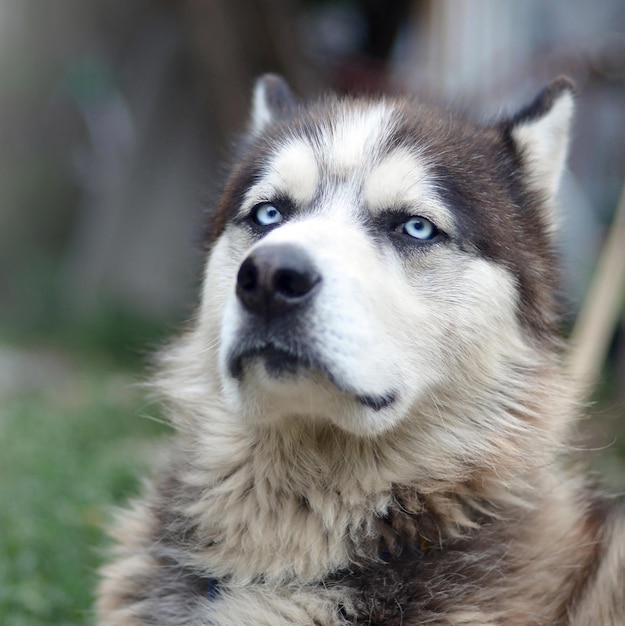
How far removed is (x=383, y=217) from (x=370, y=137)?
0.36 meters

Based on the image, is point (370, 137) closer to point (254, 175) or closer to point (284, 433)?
point (254, 175)

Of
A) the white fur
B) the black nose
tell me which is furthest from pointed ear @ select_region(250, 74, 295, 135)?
the black nose

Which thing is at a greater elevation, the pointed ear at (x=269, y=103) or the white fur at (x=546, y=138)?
the white fur at (x=546, y=138)

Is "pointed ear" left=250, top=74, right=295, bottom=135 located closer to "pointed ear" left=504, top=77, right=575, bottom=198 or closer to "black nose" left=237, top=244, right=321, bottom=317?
"pointed ear" left=504, top=77, right=575, bottom=198

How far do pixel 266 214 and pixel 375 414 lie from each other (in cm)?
95

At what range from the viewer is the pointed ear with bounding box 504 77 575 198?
3.39 meters

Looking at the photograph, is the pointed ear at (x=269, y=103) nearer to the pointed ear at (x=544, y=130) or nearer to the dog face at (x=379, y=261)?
the dog face at (x=379, y=261)

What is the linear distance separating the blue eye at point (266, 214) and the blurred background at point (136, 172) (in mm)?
668

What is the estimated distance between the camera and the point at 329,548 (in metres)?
2.71

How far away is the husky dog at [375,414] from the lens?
255cm

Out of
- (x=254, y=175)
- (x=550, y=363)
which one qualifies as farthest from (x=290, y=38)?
(x=550, y=363)

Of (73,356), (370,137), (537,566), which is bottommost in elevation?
(73,356)

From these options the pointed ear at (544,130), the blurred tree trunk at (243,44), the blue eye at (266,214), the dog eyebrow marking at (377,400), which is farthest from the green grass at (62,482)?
the blurred tree trunk at (243,44)

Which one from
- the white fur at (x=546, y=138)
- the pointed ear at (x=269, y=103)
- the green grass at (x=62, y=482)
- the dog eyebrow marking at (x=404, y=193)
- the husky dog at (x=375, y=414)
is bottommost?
the green grass at (x=62, y=482)
